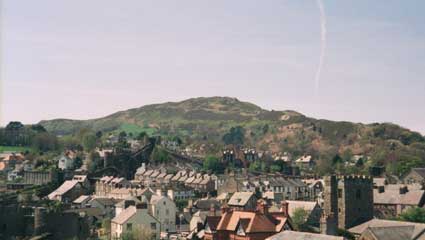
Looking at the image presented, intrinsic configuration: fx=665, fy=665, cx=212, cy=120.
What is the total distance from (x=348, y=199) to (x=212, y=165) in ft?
187

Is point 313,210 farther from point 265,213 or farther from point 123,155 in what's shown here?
point 123,155

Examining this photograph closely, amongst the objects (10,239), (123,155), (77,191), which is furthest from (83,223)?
(123,155)

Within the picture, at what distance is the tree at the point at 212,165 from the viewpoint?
118 m

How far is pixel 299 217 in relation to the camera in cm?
6106

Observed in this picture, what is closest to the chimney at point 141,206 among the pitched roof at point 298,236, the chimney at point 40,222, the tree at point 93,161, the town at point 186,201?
the town at point 186,201

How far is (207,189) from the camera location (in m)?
94.9

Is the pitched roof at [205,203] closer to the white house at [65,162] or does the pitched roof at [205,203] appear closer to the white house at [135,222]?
the white house at [135,222]

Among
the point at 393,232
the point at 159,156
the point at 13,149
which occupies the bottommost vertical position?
the point at 393,232

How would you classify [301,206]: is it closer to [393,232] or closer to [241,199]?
[241,199]

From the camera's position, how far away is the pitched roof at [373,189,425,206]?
7524 centimetres

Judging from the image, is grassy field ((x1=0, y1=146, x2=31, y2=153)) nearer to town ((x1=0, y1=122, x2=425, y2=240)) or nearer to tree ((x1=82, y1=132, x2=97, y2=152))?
town ((x1=0, y1=122, x2=425, y2=240))

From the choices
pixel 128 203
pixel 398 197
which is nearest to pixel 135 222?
pixel 128 203

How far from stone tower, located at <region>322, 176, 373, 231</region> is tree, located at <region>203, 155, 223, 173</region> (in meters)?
54.6

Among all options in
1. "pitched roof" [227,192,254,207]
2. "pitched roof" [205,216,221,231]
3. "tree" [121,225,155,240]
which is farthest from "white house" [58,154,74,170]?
"pitched roof" [205,216,221,231]
